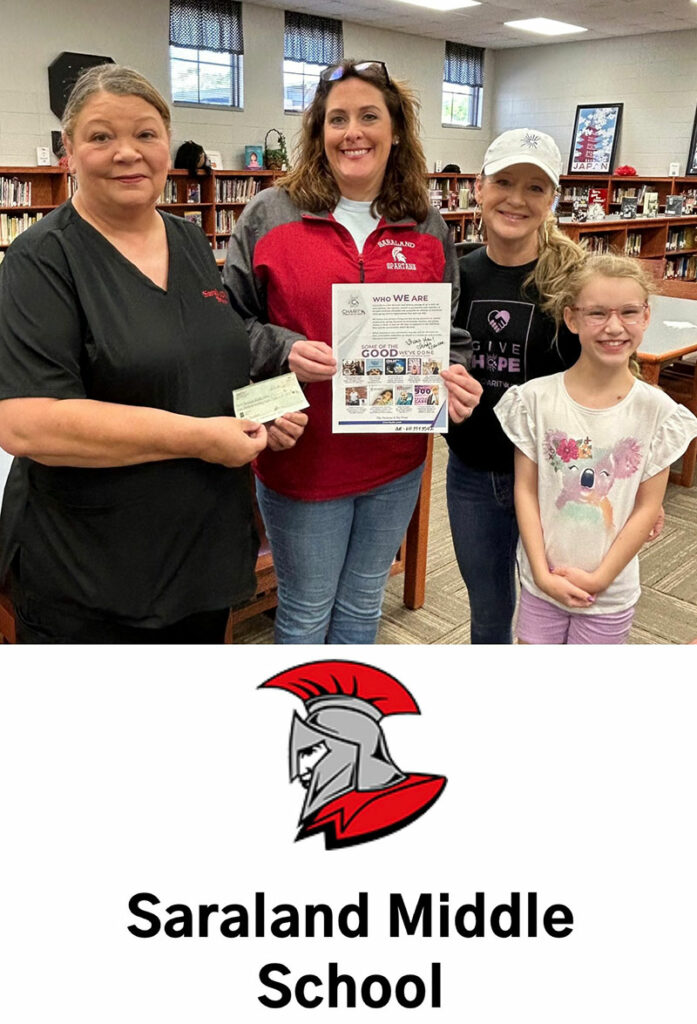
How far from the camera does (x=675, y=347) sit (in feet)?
12.7

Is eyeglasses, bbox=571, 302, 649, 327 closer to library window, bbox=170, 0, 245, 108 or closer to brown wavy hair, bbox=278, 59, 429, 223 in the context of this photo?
brown wavy hair, bbox=278, 59, 429, 223

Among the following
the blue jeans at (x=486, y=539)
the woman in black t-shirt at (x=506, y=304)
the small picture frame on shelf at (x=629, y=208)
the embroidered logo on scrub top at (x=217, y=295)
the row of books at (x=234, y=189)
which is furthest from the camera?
the row of books at (x=234, y=189)

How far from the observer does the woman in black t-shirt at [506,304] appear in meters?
1.69

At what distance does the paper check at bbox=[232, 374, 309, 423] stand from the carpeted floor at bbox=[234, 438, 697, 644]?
5.04ft

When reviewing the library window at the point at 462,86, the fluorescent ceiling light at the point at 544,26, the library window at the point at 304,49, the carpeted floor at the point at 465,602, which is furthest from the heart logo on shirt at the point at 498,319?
the library window at the point at 462,86

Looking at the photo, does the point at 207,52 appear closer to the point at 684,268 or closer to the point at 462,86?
the point at 462,86

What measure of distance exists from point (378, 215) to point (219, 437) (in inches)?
26.0

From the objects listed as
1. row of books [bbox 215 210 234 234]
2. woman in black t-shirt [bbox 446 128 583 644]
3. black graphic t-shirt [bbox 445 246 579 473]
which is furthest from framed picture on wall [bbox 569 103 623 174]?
black graphic t-shirt [bbox 445 246 579 473]
